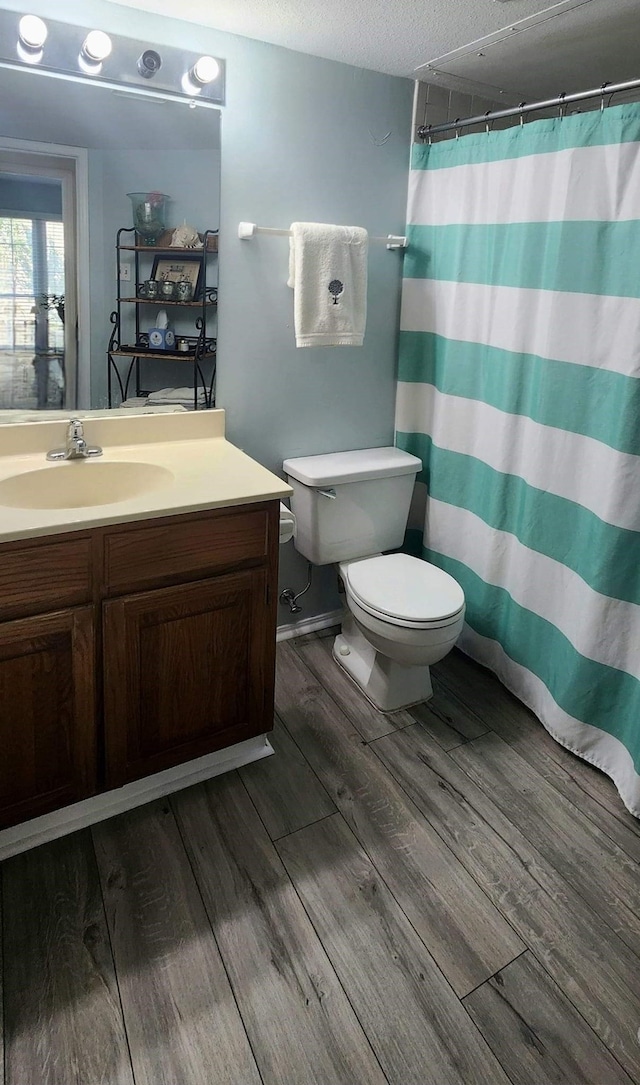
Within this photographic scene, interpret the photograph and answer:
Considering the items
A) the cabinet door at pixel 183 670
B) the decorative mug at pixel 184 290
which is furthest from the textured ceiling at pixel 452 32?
the cabinet door at pixel 183 670

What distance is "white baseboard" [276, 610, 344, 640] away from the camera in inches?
105

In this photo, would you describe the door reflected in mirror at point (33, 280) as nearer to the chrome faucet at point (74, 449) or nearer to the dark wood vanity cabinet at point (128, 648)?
the chrome faucet at point (74, 449)

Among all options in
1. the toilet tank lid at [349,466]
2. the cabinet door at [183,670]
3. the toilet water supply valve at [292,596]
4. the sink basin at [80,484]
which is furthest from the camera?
the toilet water supply valve at [292,596]

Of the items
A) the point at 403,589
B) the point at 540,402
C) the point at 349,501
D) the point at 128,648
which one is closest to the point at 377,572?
the point at 403,589

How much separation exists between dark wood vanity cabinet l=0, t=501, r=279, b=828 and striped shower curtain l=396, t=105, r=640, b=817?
87 cm

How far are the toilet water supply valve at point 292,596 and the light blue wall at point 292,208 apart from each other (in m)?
0.05

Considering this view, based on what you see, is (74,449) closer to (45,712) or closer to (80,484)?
(80,484)

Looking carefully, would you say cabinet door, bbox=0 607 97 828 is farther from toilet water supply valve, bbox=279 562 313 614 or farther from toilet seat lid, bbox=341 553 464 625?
toilet water supply valve, bbox=279 562 313 614

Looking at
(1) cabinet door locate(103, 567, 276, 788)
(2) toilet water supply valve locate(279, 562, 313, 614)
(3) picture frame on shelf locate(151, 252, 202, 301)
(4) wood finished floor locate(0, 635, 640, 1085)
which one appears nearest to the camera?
(4) wood finished floor locate(0, 635, 640, 1085)

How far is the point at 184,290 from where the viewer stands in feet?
6.66

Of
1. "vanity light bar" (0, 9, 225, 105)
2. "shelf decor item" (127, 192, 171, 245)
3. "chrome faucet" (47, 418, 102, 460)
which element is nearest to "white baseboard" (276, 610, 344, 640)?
"chrome faucet" (47, 418, 102, 460)

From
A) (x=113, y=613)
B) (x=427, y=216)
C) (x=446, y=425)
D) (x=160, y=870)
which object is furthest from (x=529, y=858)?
(x=427, y=216)

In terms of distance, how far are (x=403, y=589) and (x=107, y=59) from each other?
65.4 inches

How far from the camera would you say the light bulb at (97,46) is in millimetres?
1715
